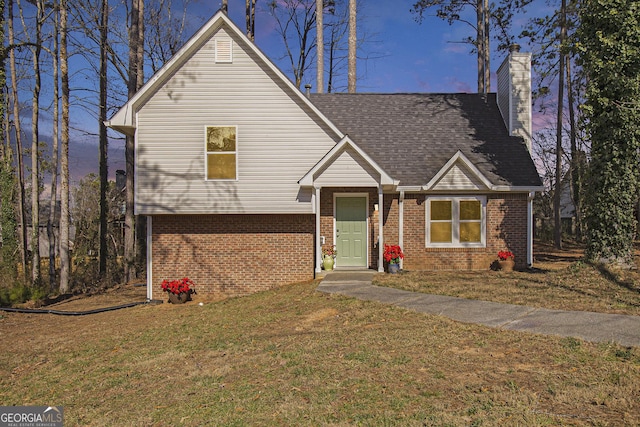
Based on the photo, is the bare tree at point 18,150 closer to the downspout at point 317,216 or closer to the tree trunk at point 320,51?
the downspout at point 317,216

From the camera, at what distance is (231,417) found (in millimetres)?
5363

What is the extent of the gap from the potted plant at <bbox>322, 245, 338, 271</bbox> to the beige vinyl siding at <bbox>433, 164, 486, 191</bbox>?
3.69m

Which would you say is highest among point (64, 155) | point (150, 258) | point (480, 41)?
point (480, 41)

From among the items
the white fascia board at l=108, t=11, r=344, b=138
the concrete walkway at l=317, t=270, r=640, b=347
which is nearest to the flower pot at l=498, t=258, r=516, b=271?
the concrete walkway at l=317, t=270, r=640, b=347

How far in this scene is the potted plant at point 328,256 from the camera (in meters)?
14.8

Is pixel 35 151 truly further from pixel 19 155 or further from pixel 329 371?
pixel 329 371

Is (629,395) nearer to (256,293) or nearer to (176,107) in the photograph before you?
(256,293)

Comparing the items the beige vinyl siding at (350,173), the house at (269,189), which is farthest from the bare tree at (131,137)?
the beige vinyl siding at (350,173)

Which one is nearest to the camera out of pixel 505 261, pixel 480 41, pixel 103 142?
pixel 505 261

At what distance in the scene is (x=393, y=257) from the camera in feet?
47.5

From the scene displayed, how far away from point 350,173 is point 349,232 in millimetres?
2105

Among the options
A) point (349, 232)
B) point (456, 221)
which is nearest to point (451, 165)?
point (456, 221)

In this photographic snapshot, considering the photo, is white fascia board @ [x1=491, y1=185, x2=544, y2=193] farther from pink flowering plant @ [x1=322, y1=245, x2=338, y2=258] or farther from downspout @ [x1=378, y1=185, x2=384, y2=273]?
pink flowering plant @ [x1=322, y1=245, x2=338, y2=258]

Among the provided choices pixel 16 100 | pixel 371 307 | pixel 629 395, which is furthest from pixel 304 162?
pixel 16 100
